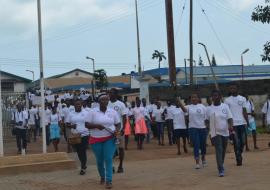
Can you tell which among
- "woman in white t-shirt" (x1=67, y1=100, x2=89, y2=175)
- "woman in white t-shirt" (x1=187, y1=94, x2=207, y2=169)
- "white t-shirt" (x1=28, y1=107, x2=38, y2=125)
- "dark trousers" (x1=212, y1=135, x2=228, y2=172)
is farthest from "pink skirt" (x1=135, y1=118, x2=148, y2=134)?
"dark trousers" (x1=212, y1=135, x2=228, y2=172)

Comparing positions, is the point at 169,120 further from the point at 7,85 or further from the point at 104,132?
the point at 7,85

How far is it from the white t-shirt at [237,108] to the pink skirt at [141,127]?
6.88 meters

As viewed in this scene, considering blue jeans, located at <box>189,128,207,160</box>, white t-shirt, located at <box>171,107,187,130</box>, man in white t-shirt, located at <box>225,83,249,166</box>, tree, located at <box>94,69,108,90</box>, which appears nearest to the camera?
blue jeans, located at <box>189,128,207,160</box>

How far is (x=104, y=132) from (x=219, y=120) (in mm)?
2653

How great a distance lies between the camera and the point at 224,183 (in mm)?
11383

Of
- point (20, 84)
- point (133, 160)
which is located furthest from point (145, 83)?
point (20, 84)

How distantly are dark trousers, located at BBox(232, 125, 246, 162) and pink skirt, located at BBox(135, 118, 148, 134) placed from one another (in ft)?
22.9

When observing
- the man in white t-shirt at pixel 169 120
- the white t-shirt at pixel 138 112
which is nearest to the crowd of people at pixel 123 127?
the white t-shirt at pixel 138 112

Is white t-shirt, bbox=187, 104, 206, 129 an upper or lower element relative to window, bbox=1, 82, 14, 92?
lower

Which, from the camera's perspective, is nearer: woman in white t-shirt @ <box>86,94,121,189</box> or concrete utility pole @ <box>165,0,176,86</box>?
woman in white t-shirt @ <box>86,94,121,189</box>

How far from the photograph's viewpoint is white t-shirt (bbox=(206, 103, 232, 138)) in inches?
500

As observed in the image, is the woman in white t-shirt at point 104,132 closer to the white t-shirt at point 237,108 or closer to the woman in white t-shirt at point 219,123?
Answer: the woman in white t-shirt at point 219,123

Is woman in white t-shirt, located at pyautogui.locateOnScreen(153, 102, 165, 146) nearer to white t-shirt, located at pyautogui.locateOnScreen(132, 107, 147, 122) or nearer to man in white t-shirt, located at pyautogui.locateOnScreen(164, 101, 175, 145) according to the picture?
man in white t-shirt, located at pyautogui.locateOnScreen(164, 101, 175, 145)

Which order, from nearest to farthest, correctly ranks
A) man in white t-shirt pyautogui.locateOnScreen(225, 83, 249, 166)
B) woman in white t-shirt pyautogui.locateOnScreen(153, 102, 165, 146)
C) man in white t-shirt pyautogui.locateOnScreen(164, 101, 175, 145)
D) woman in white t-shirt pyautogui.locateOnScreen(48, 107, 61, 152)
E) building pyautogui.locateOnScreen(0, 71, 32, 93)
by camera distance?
man in white t-shirt pyautogui.locateOnScreen(225, 83, 249, 166) → woman in white t-shirt pyautogui.locateOnScreen(48, 107, 61, 152) → man in white t-shirt pyautogui.locateOnScreen(164, 101, 175, 145) → woman in white t-shirt pyautogui.locateOnScreen(153, 102, 165, 146) → building pyautogui.locateOnScreen(0, 71, 32, 93)
